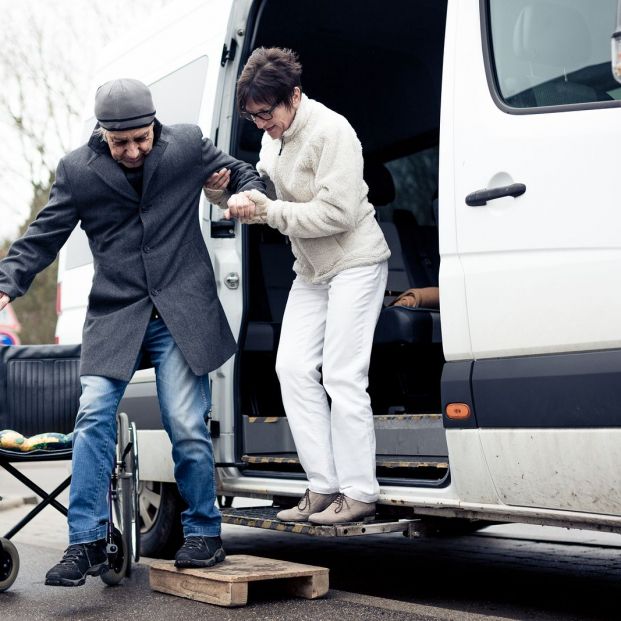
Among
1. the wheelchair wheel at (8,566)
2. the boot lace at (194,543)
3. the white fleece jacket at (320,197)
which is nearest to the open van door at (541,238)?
the white fleece jacket at (320,197)

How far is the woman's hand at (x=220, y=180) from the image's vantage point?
4355 millimetres

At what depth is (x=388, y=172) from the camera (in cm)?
605

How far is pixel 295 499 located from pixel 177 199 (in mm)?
1313

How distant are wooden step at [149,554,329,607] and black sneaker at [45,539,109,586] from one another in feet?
0.79

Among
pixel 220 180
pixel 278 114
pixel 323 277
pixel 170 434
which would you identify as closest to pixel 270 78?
pixel 278 114

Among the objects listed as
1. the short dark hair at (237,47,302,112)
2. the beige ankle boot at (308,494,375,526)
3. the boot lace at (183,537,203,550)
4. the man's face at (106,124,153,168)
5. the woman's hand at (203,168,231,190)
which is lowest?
the boot lace at (183,537,203,550)

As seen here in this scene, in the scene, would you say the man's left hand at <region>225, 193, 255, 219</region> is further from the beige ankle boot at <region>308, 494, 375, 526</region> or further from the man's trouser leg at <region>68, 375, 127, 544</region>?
the beige ankle boot at <region>308, 494, 375, 526</region>

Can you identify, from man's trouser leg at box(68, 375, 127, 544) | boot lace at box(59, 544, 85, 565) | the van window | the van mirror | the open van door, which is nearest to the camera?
the van mirror

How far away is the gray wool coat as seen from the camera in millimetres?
4160

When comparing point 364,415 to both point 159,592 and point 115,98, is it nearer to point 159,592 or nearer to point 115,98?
point 159,592

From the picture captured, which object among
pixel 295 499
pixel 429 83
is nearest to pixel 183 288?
pixel 295 499

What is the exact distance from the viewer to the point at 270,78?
420 cm

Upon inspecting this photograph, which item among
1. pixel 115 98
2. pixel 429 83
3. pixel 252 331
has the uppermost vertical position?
pixel 429 83

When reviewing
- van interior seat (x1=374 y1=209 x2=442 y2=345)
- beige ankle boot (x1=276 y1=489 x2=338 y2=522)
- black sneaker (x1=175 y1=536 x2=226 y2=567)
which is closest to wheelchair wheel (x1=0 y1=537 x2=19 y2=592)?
black sneaker (x1=175 y1=536 x2=226 y2=567)
